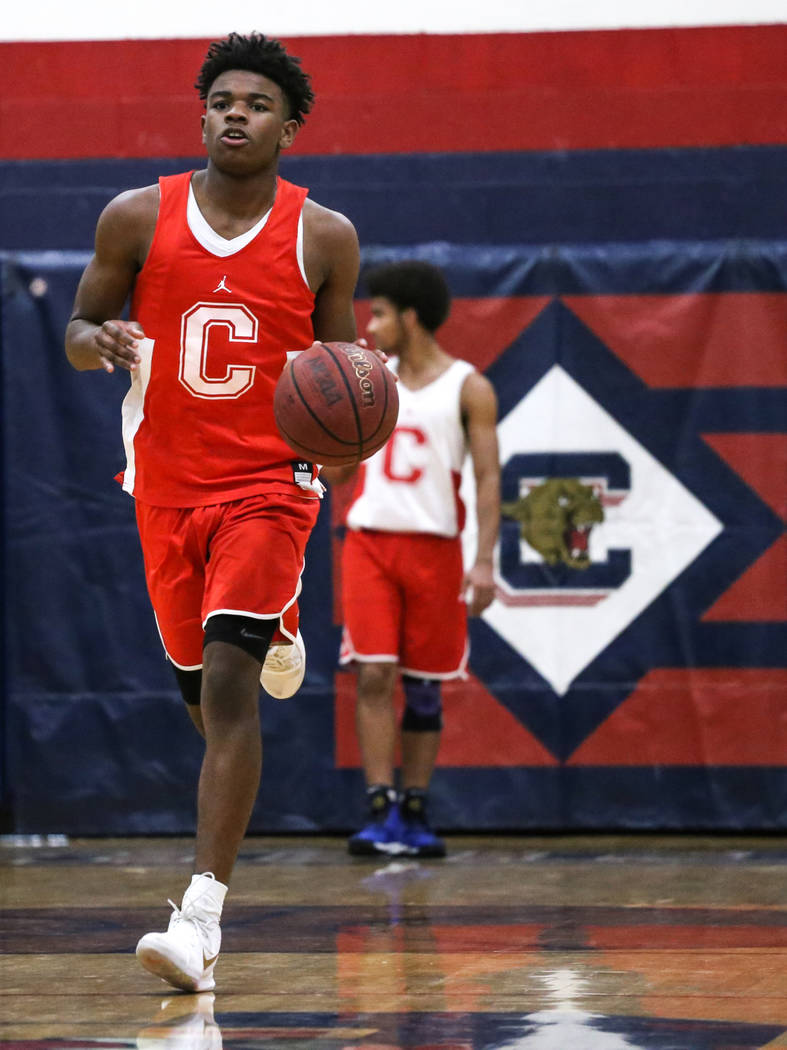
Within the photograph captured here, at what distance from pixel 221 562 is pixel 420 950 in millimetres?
1002

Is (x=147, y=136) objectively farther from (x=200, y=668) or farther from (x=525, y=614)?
(x=200, y=668)

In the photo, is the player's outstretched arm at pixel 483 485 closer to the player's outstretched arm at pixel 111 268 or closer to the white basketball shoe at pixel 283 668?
the white basketball shoe at pixel 283 668

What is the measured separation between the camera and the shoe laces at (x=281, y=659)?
4254 millimetres

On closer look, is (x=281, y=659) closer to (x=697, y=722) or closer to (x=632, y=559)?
(x=632, y=559)

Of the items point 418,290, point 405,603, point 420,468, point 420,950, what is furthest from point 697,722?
point 420,950

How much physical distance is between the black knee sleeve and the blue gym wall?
92.5 inches

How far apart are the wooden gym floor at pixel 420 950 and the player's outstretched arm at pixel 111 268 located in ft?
4.45

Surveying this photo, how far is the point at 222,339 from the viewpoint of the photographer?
12.6ft

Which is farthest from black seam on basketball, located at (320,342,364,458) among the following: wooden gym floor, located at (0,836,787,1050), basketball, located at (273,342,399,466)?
wooden gym floor, located at (0,836,787,1050)

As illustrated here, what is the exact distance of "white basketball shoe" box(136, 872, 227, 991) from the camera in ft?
10.8

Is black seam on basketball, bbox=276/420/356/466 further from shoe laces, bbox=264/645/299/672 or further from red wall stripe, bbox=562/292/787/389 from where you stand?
red wall stripe, bbox=562/292/787/389

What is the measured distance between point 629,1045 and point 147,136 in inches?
210

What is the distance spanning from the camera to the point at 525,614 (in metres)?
6.49

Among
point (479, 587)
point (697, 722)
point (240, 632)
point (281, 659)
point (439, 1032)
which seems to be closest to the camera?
point (439, 1032)
